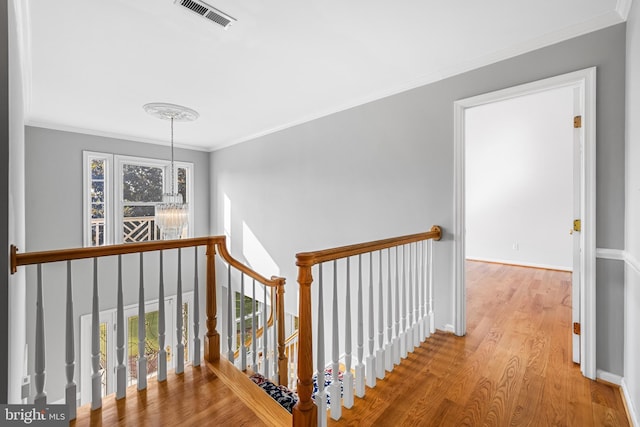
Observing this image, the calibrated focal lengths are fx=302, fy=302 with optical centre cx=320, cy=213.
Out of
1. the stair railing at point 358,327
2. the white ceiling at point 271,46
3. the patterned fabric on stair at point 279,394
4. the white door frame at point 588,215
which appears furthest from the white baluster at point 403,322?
the white ceiling at point 271,46

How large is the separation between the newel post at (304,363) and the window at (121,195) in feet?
15.7

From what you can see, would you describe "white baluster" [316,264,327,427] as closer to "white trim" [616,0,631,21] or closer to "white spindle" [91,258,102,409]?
"white spindle" [91,258,102,409]

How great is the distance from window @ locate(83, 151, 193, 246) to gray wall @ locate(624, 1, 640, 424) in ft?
19.8

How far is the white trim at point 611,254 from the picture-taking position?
1931mm

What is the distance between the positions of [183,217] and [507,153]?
548 cm

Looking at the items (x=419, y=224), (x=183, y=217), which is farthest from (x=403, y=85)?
(x=183, y=217)

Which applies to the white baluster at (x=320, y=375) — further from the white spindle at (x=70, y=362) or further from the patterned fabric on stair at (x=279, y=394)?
the white spindle at (x=70, y=362)

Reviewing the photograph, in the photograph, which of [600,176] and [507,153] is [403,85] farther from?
[507,153]

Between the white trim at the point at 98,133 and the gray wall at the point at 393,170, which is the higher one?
the white trim at the point at 98,133

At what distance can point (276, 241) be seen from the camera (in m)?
4.73

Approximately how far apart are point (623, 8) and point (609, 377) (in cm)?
234

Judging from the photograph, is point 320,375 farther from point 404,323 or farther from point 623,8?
point 623,8

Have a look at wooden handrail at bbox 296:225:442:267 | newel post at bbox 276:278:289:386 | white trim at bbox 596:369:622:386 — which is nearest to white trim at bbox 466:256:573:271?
white trim at bbox 596:369:622:386

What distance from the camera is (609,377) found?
77.8 inches
